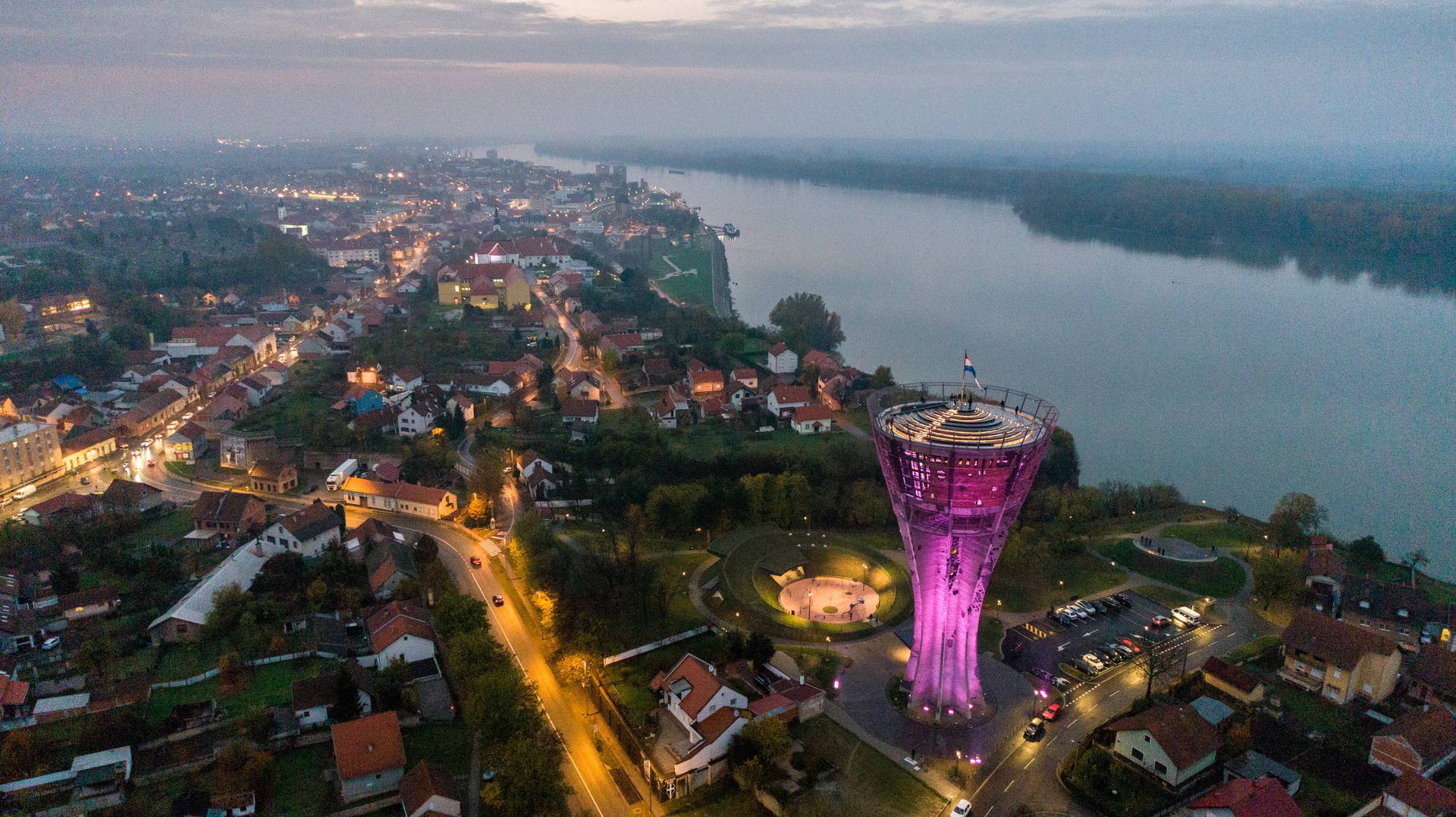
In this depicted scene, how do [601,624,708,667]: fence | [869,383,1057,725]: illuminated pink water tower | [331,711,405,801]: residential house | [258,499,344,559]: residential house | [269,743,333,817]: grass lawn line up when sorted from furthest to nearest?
1. [258,499,344,559]: residential house
2. [601,624,708,667]: fence
3. [869,383,1057,725]: illuminated pink water tower
4. [331,711,405,801]: residential house
5. [269,743,333,817]: grass lawn

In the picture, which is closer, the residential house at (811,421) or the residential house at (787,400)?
the residential house at (811,421)

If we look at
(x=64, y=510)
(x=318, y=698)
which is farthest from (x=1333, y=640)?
(x=64, y=510)

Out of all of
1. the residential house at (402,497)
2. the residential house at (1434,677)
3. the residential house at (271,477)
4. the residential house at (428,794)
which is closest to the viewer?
the residential house at (428,794)

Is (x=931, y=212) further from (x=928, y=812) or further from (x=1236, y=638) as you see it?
(x=928, y=812)

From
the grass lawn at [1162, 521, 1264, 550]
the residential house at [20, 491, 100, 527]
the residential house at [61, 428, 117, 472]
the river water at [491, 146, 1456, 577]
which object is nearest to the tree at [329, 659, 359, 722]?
the residential house at [20, 491, 100, 527]

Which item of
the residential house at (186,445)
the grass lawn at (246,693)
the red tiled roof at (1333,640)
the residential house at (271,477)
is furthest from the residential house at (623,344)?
the red tiled roof at (1333,640)

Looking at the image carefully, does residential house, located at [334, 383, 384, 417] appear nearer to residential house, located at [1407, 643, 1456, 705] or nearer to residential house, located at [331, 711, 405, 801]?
residential house, located at [331, 711, 405, 801]

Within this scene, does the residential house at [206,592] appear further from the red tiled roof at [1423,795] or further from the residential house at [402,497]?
the red tiled roof at [1423,795]
